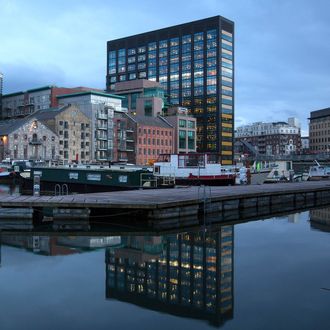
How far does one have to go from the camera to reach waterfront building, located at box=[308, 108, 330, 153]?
189 meters

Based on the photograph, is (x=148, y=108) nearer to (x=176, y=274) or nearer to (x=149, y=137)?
(x=149, y=137)

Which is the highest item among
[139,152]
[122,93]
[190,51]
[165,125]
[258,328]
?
[190,51]

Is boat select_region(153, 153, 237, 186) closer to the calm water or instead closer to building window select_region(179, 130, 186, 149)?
the calm water

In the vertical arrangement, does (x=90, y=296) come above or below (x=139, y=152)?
below

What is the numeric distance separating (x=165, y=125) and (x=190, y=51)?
64140 mm

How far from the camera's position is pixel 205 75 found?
183 m

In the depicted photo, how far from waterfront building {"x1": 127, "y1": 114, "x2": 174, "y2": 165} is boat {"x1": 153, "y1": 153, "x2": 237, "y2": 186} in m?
62.6

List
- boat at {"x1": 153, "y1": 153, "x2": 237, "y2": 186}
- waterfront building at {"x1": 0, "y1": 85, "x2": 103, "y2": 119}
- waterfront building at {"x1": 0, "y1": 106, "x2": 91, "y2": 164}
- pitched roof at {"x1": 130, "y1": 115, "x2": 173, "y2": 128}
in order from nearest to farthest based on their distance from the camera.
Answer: boat at {"x1": 153, "y1": 153, "x2": 237, "y2": 186}, waterfront building at {"x1": 0, "y1": 106, "x2": 91, "y2": 164}, pitched roof at {"x1": 130, "y1": 115, "x2": 173, "y2": 128}, waterfront building at {"x1": 0, "y1": 85, "x2": 103, "y2": 119}

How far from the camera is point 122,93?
165125 millimetres

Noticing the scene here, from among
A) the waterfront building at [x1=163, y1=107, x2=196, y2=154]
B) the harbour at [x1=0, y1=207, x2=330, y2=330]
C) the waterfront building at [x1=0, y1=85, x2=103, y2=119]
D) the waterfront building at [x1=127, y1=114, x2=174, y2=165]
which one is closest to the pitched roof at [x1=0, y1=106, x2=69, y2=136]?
the waterfront building at [x1=0, y1=85, x2=103, y2=119]

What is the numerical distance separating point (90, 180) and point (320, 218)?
25207 mm

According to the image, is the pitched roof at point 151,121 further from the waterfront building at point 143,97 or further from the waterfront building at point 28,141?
the waterfront building at point 28,141

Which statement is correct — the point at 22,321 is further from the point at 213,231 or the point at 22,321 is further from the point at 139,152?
the point at 139,152

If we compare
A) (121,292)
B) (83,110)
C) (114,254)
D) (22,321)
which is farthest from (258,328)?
(83,110)
